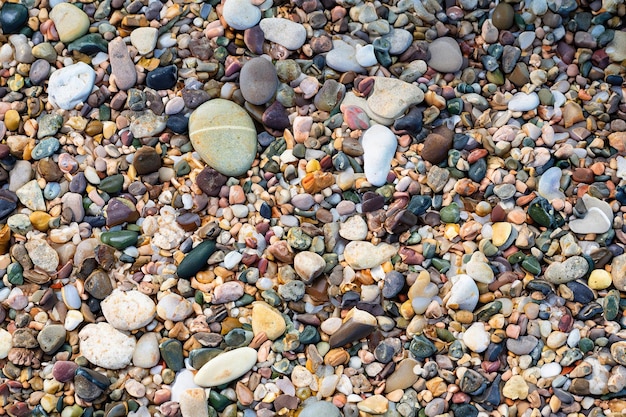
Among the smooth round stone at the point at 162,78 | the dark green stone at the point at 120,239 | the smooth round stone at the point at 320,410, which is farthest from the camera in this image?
the smooth round stone at the point at 162,78

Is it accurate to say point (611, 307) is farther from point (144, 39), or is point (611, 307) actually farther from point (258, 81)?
point (144, 39)

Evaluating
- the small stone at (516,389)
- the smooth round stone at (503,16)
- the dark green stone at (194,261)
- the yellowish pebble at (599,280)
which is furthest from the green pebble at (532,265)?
the dark green stone at (194,261)

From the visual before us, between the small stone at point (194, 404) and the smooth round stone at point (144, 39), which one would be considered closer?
the small stone at point (194, 404)

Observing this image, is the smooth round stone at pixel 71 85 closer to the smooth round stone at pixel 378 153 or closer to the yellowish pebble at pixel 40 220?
the yellowish pebble at pixel 40 220

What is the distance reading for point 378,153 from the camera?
1.79 metres

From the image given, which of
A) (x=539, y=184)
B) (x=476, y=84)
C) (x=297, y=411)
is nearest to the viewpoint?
(x=297, y=411)

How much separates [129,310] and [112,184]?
0.34 meters

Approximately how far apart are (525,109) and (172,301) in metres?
1.05

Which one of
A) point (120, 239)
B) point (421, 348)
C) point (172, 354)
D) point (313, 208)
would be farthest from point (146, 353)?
point (421, 348)

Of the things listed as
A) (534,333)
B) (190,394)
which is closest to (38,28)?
(190,394)

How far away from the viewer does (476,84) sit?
76.1 inches

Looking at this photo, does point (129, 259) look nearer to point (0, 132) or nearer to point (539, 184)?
point (0, 132)

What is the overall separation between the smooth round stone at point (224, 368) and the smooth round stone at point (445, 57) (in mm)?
926

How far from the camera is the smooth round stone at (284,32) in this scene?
190 centimetres
